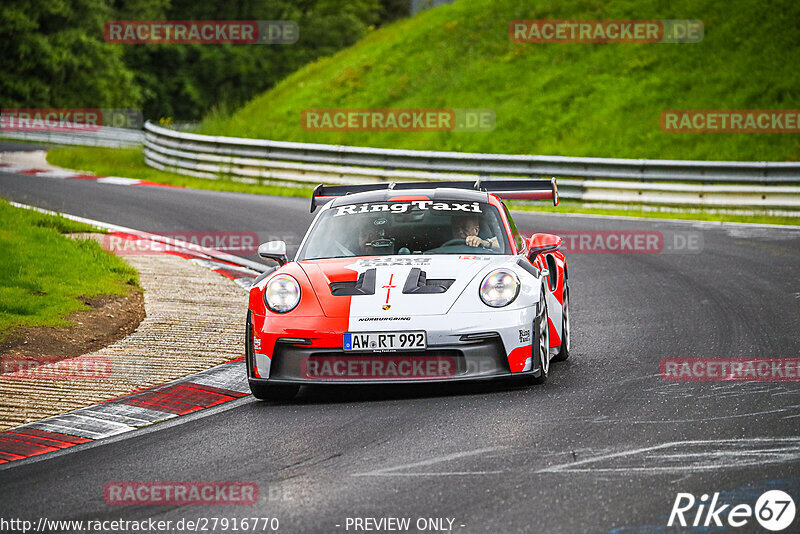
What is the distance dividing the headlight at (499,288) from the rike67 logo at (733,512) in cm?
259

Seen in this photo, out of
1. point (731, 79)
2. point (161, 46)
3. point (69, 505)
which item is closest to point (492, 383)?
point (69, 505)

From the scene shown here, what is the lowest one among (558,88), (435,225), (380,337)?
(380,337)

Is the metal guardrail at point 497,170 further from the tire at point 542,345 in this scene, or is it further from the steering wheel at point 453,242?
the tire at point 542,345

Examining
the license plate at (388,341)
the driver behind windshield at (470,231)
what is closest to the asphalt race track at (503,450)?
the license plate at (388,341)

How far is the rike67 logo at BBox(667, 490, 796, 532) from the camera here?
4.74 m

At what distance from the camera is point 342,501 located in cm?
520

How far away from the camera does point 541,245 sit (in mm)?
8469

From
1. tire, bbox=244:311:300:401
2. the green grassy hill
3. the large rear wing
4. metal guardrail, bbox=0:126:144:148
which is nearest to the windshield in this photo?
the large rear wing

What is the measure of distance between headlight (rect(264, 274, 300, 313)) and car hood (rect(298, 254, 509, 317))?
140 millimetres

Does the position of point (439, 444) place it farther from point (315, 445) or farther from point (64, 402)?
point (64, 402)

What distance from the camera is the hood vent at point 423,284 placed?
748 cm

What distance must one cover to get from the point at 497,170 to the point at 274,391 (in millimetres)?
15099

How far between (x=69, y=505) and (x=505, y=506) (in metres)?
1.99

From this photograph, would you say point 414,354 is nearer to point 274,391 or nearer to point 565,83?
point 274,391
